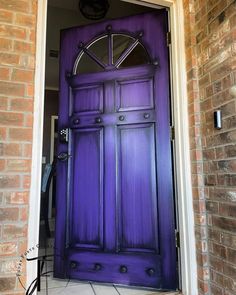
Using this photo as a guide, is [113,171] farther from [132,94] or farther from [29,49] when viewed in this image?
[29,49]

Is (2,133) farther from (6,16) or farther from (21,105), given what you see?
(6,16)

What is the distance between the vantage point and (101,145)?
1900 mm

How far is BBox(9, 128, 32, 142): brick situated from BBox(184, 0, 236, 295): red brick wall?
1065 mm

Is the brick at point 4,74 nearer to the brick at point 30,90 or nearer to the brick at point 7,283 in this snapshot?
the brick at point 30,90

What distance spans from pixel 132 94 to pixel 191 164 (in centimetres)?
71

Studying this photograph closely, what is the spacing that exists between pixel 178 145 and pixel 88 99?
812mm

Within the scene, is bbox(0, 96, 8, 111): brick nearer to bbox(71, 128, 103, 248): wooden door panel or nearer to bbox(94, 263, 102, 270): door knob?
bbox(71, 128, 103, 248): wooden door panel

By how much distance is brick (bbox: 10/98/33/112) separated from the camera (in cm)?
135

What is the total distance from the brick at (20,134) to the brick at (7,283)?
73 cm

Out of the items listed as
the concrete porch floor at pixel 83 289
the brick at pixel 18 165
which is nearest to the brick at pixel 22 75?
the brick at pixel 18 165

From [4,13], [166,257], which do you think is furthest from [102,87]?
[166,257]

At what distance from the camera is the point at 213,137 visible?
152 centimetres

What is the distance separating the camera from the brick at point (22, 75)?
4.49 ft

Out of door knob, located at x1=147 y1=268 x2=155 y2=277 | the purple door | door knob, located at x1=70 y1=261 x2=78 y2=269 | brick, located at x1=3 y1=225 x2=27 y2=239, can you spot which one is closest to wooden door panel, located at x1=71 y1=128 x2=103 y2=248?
the purple door
